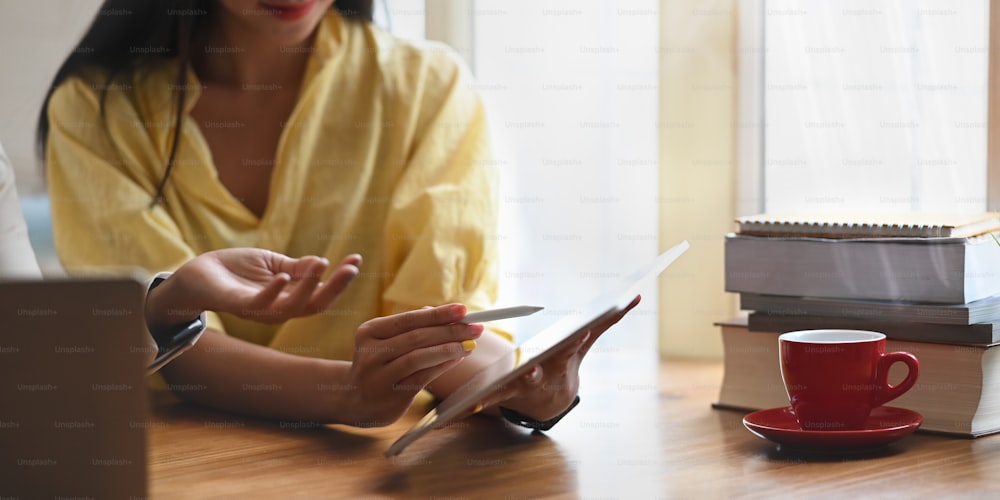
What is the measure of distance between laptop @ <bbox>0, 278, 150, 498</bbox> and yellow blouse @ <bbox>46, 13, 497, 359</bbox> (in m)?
0.55

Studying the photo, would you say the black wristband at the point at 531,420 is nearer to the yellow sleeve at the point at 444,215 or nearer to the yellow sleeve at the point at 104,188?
the yellow sleeve at the point at 444,215

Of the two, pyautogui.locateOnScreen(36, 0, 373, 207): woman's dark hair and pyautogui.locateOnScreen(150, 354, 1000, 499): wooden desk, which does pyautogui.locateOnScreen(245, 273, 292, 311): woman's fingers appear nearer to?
pyautogui.locateOnScreen(150, 354, 1000, 499): wooden desk

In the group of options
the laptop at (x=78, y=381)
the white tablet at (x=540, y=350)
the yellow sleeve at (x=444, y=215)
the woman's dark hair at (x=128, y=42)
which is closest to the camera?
the laptop at (x=78, y=381)

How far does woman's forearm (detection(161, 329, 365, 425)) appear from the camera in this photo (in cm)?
88

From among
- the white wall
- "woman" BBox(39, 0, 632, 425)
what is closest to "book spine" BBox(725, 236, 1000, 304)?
"woman" BBox(39, 0, 632, 425)

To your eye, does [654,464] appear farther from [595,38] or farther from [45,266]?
Result: [45,266]

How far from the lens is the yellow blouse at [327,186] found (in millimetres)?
1073

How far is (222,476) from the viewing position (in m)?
0.73

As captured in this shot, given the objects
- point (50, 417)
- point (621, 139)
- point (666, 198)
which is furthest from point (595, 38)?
point (50, 417)

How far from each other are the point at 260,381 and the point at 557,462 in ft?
1.05

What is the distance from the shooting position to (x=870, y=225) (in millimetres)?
861

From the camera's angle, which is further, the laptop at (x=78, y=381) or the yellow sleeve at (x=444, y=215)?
the yellow sleeve at (x=444, y=215)

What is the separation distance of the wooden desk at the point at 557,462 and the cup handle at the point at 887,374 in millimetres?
40

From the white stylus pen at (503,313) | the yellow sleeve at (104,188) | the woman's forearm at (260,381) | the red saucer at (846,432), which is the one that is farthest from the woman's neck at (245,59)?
the red saucer at (846,432)
